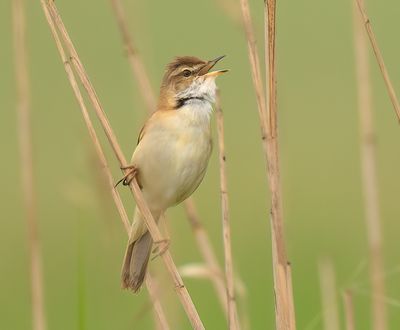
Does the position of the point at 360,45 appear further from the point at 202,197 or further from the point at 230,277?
the point at 202,197

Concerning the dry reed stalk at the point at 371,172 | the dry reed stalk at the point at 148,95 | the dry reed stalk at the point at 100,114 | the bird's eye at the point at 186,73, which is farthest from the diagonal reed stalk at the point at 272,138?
the bird's eye at the point at 186,73

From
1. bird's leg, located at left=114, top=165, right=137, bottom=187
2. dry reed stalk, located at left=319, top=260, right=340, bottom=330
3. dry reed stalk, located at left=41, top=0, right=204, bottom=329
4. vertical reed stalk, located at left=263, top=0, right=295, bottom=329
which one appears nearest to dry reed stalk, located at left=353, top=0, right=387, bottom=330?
dry reed stalk, located at left=319, top=260, right=340, bottom=330

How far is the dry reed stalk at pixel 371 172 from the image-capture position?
12.4ft

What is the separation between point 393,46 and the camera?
47.3 ft

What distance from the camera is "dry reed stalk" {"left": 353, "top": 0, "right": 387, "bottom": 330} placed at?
379 centimetres

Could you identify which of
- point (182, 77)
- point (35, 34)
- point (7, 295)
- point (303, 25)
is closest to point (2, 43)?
point (35, 34)

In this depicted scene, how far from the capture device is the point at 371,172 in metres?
3.86

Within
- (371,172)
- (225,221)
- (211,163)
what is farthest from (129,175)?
(211,163)

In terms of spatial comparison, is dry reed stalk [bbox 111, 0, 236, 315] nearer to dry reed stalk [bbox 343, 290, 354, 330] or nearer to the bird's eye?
the bird's eye

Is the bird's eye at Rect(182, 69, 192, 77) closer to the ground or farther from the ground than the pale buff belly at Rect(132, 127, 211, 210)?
farther from the ground

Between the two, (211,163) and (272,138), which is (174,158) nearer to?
(272,138)

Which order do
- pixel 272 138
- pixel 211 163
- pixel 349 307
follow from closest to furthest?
1. pixel 272 138
2. pixel 349 307
3. pixel 211 163

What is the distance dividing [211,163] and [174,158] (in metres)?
6.46

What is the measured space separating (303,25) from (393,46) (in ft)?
5.04
